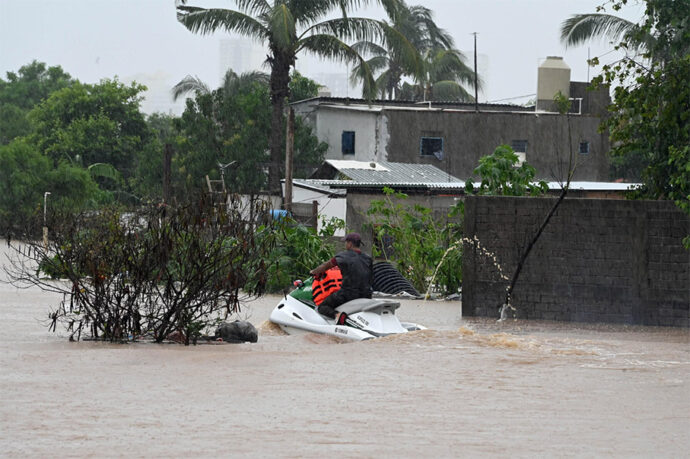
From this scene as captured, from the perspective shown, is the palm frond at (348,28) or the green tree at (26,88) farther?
the green tree at (26,88)

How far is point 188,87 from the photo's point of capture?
63.1m

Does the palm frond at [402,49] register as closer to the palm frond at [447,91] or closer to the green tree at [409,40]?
the green tree at [409,40]

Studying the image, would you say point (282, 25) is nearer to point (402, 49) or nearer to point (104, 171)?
point (402, 49)

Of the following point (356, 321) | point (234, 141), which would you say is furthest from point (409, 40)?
point (356, 321)

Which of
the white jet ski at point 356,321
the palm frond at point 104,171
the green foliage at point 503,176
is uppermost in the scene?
the palm frond at point 104,171

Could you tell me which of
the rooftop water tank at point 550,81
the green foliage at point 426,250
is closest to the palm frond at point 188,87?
the rooftop water tank at point 550,81

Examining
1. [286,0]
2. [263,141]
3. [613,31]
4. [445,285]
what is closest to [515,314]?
[445,285]

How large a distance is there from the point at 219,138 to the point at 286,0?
1826cm

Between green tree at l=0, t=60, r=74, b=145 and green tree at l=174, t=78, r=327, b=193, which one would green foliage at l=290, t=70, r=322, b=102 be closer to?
green tree at l=174, t=78, r=327, b=193

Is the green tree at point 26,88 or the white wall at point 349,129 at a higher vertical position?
the green tree at point 26,88

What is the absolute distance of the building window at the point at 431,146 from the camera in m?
51.8

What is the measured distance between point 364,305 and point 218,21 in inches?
962

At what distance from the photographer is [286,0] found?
127ft

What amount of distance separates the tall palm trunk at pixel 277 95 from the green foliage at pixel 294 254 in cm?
1466
